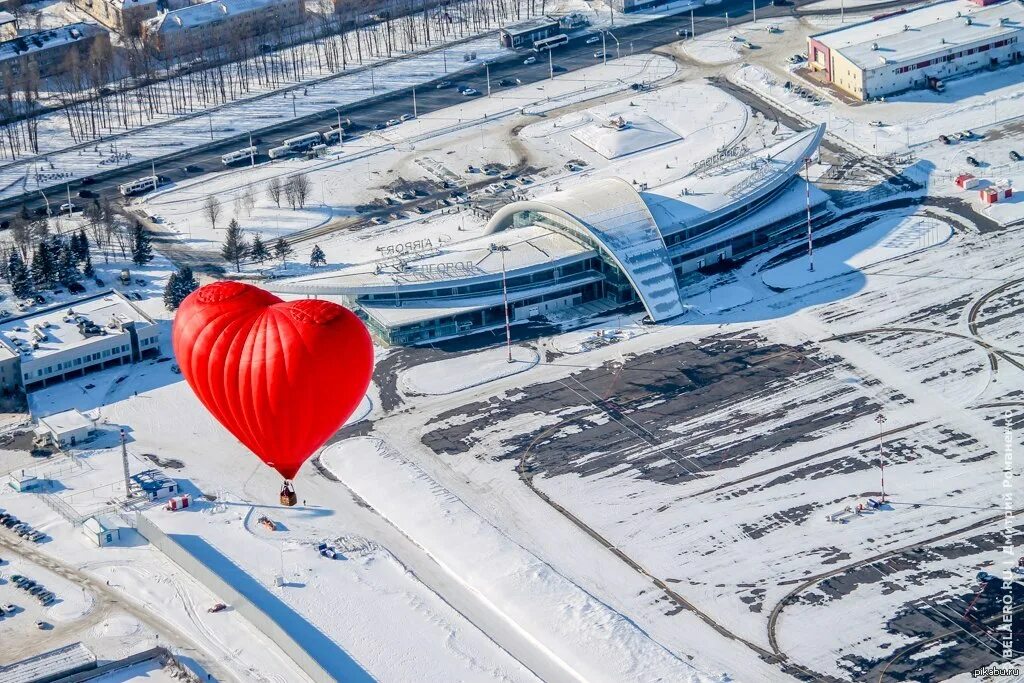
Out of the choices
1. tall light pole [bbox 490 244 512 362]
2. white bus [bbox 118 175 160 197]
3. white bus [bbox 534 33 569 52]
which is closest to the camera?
tall light pole [bbox 490 244 512 362]

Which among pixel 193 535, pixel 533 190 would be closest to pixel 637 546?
pixel 193 535

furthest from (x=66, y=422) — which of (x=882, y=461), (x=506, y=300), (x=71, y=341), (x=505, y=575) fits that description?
(x=882, y=461)

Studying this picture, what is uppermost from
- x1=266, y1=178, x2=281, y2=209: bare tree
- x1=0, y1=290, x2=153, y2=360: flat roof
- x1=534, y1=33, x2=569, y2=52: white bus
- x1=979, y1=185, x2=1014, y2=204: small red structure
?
x1=534, y1=33, x2=569, y2=52: white bus

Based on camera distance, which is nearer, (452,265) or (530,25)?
(452,265)

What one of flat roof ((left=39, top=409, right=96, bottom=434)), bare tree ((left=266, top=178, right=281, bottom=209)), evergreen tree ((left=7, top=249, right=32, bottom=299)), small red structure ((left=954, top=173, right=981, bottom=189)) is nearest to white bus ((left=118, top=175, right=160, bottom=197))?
bare tree ((left=266, top=178, right=281, bottom=209))

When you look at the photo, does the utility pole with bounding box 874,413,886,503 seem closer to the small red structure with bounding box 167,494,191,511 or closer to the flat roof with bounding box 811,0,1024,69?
the small red structure with bounding box 167,494,191,511

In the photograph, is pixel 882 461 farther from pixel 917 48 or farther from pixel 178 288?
pixel 917 48

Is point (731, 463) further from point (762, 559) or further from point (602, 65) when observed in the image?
point (602, 65)
